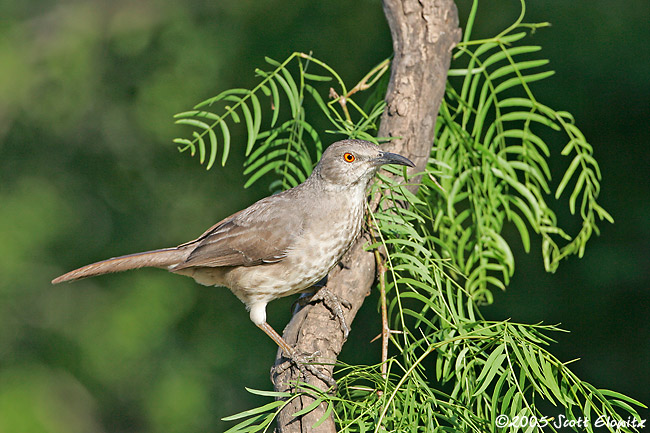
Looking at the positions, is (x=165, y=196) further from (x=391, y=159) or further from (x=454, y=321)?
(x=454, y=321)

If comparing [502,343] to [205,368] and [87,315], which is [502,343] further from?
[87,315]

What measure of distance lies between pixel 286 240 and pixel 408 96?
2.80 ft

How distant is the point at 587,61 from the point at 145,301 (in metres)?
4.80

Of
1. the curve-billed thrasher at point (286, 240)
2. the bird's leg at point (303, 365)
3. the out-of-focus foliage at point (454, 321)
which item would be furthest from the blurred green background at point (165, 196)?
the bird's leg at point (303, 365)

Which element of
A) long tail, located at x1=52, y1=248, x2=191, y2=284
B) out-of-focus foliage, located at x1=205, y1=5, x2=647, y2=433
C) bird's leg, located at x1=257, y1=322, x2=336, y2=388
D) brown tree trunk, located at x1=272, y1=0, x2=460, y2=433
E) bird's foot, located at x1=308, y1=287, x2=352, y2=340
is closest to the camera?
out-of-focus foliage, located at x1=205, y1=5, x2=647, y2=433

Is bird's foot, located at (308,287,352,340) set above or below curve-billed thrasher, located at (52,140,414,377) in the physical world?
below

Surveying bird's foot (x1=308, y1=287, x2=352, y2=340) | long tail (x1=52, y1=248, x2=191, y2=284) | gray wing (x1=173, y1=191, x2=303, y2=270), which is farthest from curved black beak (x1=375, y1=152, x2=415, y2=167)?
long tail (x1=52, y1=248, x2=191, y2=284)

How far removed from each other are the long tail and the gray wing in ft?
0.19

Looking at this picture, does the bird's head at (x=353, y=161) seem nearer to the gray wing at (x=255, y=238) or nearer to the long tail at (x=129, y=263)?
the gray wing at (x=255, y=238)

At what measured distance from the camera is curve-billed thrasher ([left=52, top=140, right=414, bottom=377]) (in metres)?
2.86

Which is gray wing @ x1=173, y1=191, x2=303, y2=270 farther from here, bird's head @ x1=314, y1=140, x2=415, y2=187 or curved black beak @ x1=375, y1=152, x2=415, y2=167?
curved black beak @ x1=375, y1=152, x2=415, y2=167

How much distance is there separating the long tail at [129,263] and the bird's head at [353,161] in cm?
81

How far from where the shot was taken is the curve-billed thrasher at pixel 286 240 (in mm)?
2859

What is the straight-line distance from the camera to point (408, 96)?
300 centimetres
